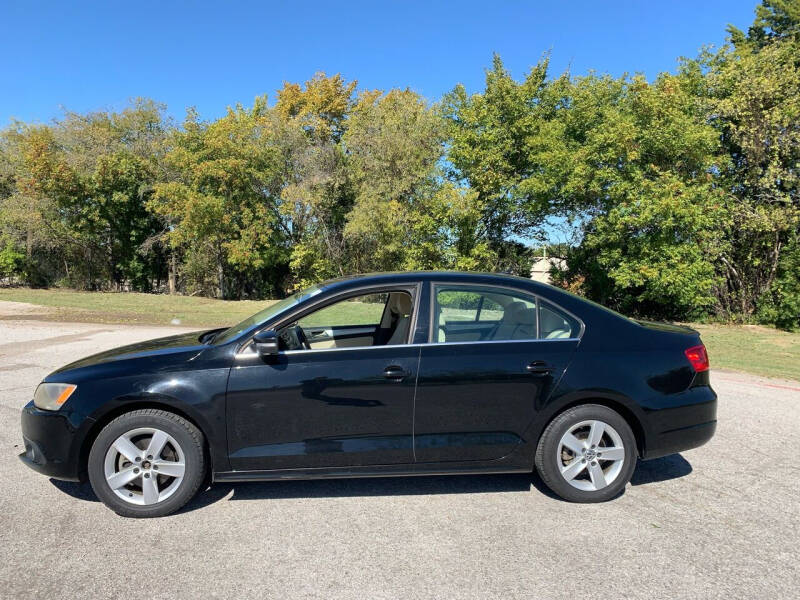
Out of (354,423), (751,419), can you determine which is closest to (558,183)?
(751,419)

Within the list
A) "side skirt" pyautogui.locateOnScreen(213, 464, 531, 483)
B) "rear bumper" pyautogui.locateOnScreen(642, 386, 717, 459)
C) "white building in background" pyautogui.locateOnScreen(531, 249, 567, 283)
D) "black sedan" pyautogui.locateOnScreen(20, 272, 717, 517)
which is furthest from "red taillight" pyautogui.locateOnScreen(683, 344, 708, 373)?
"white building in background" pyautogui.locateOnScreen(531, 249, 567, 283)

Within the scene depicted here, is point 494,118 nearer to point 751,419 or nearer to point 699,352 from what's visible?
point 751,419

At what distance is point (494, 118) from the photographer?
899 inches

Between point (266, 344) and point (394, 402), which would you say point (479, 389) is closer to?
point (394, 402)

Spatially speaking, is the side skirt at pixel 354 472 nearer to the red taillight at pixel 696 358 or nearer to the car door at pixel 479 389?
the car door at pixel 479 389

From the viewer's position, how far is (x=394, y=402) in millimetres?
3625

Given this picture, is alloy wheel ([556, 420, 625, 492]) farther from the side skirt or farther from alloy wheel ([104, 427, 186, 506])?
alloy wheel ([104, 427, 186, 506])

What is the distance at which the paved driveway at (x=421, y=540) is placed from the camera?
2.79 m

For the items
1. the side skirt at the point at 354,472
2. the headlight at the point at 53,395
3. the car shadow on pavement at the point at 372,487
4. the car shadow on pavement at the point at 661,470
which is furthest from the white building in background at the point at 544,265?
the headlight at the point at 53,395

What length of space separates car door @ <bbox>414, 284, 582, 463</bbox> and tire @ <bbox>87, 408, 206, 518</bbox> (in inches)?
62.0

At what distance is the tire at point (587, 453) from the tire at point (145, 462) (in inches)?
97.2

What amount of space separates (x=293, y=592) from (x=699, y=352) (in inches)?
132

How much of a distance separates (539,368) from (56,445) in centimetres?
337

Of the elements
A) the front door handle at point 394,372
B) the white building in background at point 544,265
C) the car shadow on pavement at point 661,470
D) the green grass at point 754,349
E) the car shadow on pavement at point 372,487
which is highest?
the white building in background at point 544,265
